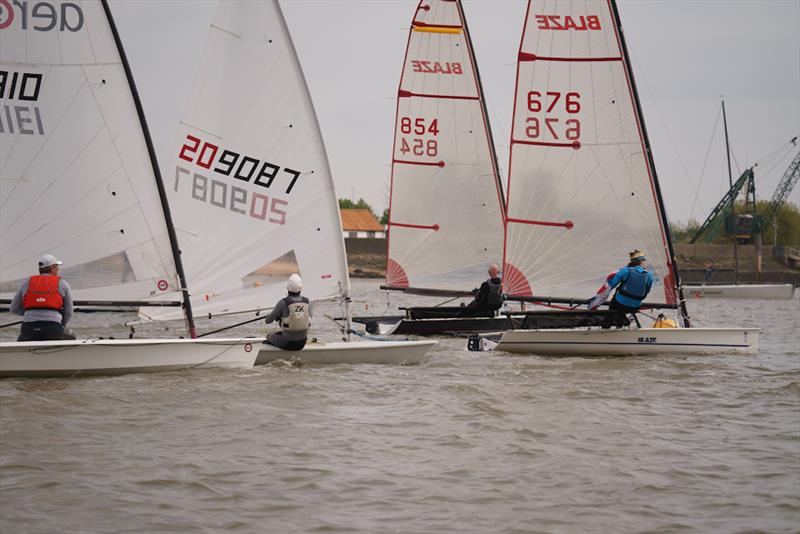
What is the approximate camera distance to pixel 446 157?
67.2ft

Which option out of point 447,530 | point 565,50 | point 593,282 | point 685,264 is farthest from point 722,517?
point 685,264

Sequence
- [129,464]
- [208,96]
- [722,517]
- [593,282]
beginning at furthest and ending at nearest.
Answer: [593,282] < [208,96] < [129,464] < [722,517]

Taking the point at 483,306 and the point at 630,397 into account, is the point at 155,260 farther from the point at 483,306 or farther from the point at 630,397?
the point at 483,306

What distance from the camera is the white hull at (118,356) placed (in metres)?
10.6

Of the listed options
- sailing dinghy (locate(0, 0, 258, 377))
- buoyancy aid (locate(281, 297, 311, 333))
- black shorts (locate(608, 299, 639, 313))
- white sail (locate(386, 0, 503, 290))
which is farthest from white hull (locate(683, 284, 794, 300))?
sailing dinghy (locate(0, 0, 258, 377))

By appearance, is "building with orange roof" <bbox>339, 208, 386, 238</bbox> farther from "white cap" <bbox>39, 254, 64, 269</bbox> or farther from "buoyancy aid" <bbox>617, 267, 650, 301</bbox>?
"white cap" <bbox>39, 254, 64, 269</bbox>

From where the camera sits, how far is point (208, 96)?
1250 cm

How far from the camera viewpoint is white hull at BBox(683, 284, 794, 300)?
45.1 m

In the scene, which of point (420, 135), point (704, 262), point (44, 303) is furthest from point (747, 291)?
point (44, 303)

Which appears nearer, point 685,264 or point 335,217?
point 335,217

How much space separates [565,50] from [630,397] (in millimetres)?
7110

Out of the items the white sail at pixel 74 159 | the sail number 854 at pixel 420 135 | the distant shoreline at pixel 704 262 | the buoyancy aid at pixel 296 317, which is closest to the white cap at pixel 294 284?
the buoyancy aid at pixel 296 317

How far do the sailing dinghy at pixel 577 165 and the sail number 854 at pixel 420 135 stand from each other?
153 inches

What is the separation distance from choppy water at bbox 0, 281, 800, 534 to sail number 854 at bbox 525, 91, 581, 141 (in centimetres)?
501
